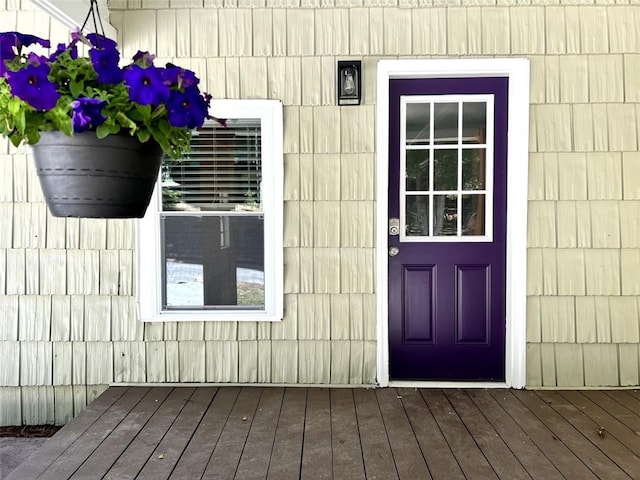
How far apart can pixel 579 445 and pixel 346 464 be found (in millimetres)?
1082

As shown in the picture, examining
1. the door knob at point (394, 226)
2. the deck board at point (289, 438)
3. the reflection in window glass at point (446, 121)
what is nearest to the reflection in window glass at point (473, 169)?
the reflection in window glass at point (446, 121)

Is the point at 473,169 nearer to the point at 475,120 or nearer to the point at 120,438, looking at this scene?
the point at 475,120

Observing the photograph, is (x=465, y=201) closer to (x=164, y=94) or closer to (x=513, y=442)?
(x=513, y=442)

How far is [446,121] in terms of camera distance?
120 inches

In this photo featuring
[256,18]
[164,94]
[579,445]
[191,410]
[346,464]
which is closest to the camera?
[164,94]

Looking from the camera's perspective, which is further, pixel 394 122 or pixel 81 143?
pixel 394 122

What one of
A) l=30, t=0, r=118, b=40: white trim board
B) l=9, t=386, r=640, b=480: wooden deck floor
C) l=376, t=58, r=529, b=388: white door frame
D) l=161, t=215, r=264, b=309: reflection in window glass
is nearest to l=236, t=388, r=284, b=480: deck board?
l=9, t=386, r=640, b=480: wooden deck floor

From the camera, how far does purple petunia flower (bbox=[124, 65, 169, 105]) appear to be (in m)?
1.22

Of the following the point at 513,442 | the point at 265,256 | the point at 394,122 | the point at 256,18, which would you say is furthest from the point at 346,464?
the point at 256,18

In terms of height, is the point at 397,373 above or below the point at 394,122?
below

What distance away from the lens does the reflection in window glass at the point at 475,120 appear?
303 cm

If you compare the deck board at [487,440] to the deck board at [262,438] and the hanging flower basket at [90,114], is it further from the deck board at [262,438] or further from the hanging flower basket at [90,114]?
the hanging flower basket at [90,114]

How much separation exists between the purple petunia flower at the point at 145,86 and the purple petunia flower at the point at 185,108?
27 mm

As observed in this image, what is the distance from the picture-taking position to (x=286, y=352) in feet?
10.1
